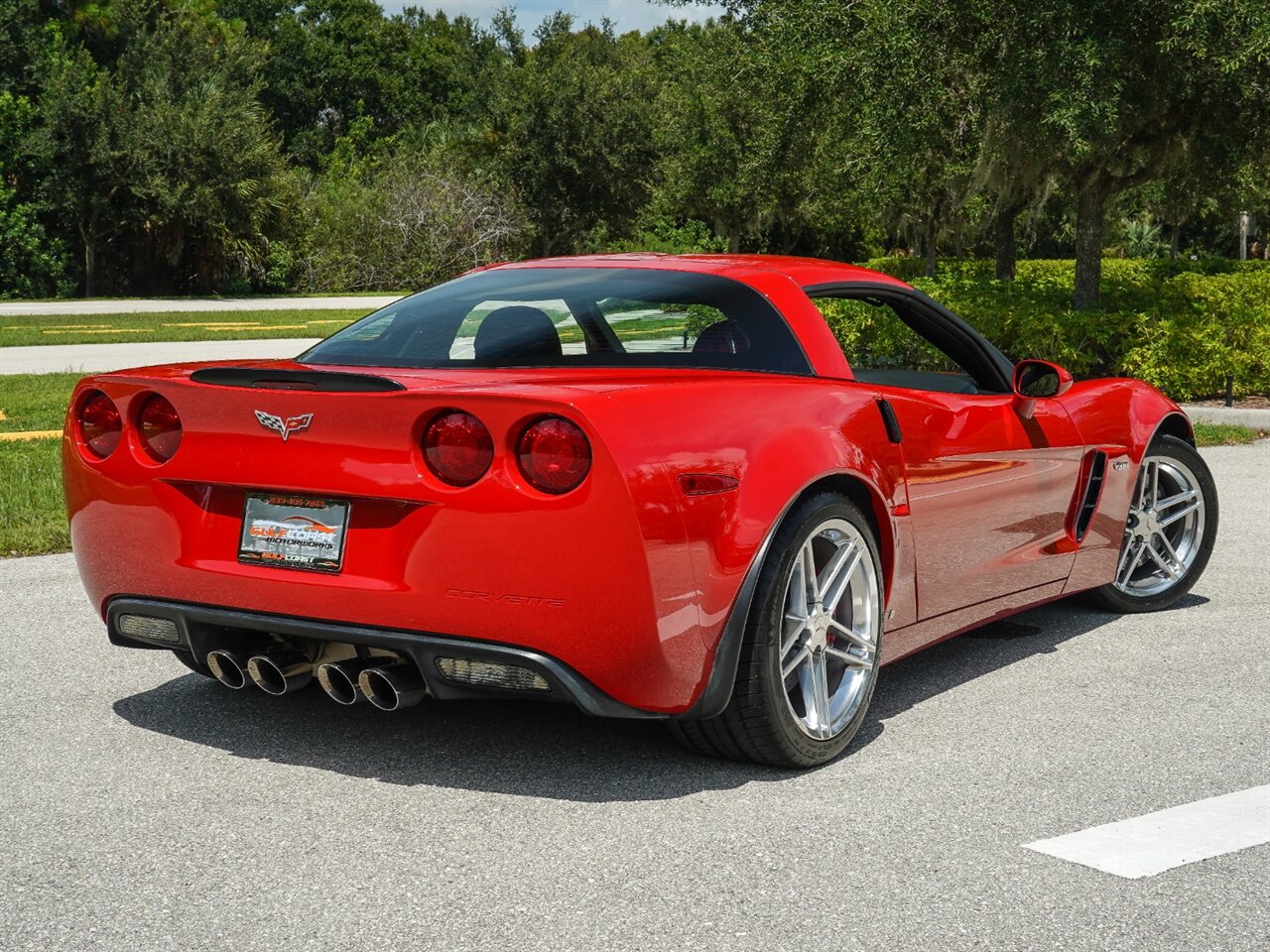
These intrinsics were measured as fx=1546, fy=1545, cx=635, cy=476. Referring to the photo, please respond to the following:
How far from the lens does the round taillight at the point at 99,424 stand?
425cm

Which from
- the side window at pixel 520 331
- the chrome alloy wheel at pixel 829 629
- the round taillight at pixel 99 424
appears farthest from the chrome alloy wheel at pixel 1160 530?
the round taillight at pixel 99 424

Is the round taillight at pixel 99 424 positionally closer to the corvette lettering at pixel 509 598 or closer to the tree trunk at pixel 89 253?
the corvette lettering at pixel 509 598

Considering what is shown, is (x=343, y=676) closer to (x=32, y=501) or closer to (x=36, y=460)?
(x=32, y=501)

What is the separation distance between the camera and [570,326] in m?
4.52

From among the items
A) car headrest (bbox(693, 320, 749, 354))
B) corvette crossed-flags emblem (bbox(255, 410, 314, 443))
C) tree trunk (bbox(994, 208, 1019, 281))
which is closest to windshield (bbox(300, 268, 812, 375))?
car headrest (bbox(693, 320, 749, 354))

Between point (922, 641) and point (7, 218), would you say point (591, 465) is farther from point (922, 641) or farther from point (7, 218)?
point (7, 218)

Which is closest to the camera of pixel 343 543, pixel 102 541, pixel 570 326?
pixel 343 543

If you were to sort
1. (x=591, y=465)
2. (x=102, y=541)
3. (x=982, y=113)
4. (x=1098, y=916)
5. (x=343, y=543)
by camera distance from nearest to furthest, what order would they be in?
(x=1098, y=916)
(x=591, y=465)
(x=343, y=543)
(x=102, y=541)
(x=982, y=113)

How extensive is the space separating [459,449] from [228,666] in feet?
3.19

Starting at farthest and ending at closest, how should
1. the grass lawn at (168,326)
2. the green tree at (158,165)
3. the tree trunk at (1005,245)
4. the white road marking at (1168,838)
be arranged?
the green tree at (158,165), the tree trunk at (1005,245), the grass lawn at (168,326), the white road marking at (1168,838)

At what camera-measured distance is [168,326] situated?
88.6 ft

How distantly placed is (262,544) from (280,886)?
0.95 m

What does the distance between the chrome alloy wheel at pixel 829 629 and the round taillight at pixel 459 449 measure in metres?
0.88

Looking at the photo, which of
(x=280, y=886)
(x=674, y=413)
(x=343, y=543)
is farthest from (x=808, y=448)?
(x=280, y=886)
